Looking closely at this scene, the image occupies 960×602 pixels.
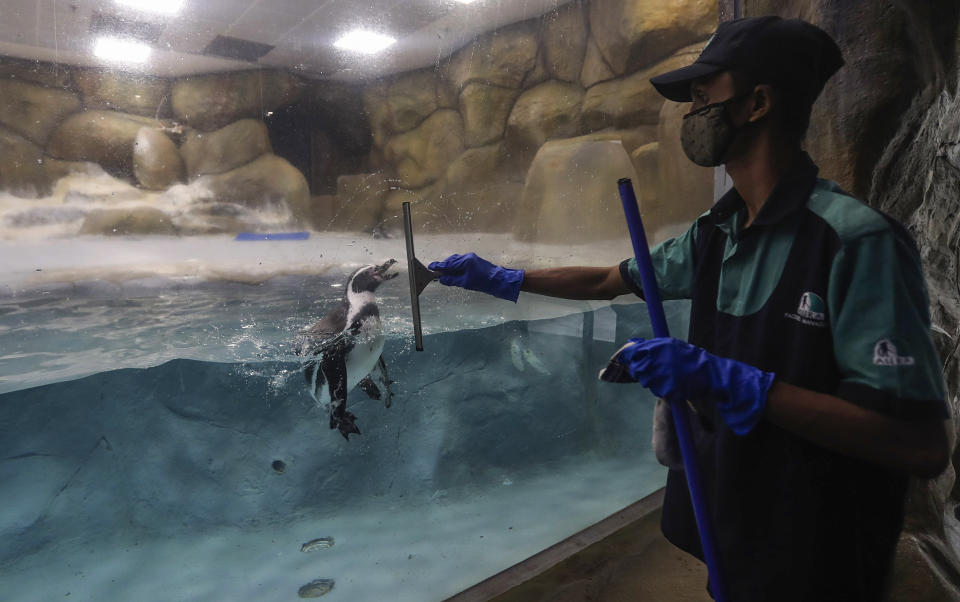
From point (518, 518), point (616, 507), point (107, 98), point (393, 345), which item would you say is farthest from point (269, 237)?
point (616, 507)

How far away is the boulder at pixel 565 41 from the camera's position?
482 cm

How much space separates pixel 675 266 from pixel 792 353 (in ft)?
1.58

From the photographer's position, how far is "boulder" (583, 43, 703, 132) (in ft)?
17.3

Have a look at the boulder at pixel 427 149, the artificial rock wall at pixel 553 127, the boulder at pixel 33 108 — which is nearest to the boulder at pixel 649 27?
the artificial rock wall at pixel 553 127

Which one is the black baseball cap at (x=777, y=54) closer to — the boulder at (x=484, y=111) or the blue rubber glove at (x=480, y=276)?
the blue rubber glove at (x=480, y=276)

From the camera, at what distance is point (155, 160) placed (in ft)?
9.71

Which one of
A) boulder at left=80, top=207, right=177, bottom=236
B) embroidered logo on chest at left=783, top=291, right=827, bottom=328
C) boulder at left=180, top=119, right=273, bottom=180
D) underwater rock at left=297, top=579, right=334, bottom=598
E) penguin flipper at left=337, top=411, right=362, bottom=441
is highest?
boulder at left=180, top=119, right=273, bottom=180

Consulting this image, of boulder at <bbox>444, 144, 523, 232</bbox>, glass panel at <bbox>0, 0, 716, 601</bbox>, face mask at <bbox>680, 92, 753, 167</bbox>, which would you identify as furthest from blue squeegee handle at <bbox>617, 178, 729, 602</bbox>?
boulder at <bbox>444, 144, 523, 232</bbox>

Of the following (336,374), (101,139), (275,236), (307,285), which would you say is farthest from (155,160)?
(336,374)

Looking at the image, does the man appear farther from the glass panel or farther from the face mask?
the glass panel

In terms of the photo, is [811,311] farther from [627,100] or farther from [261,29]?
[627,100]

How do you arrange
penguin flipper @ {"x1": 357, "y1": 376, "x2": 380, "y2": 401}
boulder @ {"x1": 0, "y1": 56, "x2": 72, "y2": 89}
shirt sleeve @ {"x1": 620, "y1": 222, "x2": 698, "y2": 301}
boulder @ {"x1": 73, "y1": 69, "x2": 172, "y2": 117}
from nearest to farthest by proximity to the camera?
1. shirt sleeve @ {"x1": 620, "y1": 222, "x2": 698, "y2": 301}
2. boulder @ {"x1": 0, "y1": 56, "x2": 72, "y2": 89}
3. boulder @ {"x1": 73, "y1": 69, "x2": 172, "y2": 117}
4. penguin flipper @ {"x1": 357, "y1": 376, "x2": 380, "y2": 401}

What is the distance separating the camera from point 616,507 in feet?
12.7

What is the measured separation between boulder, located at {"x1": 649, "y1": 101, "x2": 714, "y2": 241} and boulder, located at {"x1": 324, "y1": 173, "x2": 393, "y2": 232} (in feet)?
10.7
